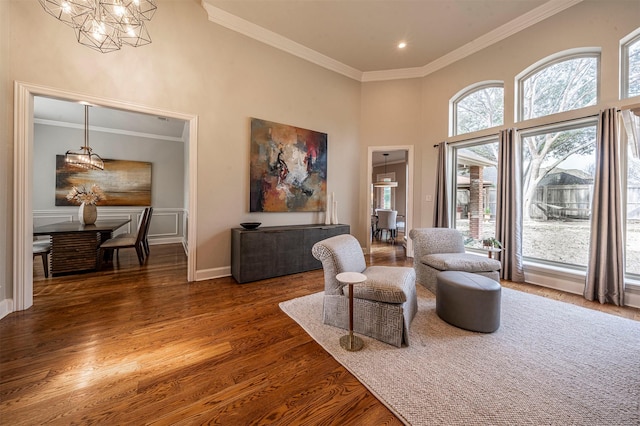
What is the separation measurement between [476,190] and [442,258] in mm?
2254

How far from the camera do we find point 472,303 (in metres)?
2.00

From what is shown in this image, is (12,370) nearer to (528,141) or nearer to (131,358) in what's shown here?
(131,358)

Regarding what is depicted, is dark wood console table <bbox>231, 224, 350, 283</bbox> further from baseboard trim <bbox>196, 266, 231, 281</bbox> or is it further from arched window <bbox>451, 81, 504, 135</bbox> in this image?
arched window <bbox>451, 81, 504, 135</bbox>

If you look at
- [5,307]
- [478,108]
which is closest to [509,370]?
[478,108]

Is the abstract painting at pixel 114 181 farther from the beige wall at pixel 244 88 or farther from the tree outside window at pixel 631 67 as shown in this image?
the tree outside window at pixel 631 67

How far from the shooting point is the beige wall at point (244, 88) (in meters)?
2.38

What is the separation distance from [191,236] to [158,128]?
3991 mm

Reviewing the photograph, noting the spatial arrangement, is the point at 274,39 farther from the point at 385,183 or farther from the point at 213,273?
the point at 385,183

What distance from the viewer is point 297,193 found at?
A: 13.6 ft

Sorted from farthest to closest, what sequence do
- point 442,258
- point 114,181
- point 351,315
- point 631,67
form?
point 114,181 < point 442,258 < point 631,67 < point 351,315

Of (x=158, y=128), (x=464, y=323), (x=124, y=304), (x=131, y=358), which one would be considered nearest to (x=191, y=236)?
(x=124, y=304)

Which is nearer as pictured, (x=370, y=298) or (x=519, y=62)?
(x=370, y=298)

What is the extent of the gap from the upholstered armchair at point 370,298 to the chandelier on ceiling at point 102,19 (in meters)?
2.37

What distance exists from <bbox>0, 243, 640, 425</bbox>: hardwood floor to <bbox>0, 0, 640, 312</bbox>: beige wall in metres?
0.80
